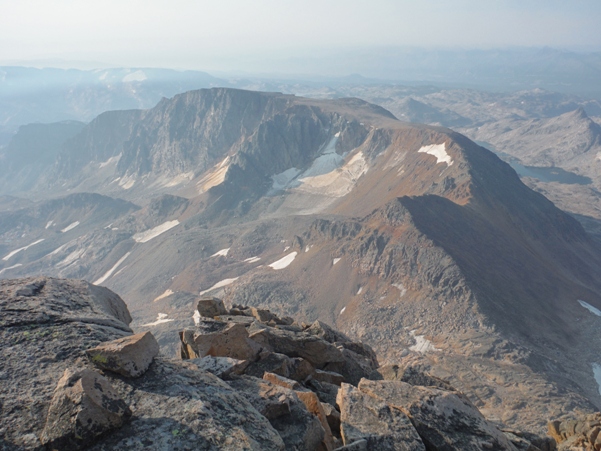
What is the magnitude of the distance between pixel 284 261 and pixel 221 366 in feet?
219

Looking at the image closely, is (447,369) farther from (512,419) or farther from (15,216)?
(15,216)

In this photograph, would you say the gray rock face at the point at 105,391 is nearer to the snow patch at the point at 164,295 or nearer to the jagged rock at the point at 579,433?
the jagged rock at the point at 579,433

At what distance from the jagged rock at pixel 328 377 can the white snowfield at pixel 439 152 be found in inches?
3492

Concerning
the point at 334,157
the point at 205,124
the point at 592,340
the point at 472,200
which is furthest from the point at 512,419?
the point at 205,124

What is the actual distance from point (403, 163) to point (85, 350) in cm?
10503

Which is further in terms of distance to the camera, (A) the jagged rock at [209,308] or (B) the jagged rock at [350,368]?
(A) the jagged rock at [209,308]

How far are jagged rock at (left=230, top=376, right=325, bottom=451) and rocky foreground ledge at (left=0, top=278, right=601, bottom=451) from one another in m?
0.02

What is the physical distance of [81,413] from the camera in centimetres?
692

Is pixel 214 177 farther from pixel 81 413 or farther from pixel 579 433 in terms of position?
pixel 81 413

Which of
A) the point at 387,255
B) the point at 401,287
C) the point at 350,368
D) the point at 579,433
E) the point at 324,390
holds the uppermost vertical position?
the point at 324,390

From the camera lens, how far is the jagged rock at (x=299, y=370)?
44.3 ft

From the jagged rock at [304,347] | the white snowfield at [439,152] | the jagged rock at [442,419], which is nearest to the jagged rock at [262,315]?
the jagged rock at [304,347]

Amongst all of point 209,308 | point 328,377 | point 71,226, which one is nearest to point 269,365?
point 328,377

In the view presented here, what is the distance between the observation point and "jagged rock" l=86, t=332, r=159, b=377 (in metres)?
8.53
